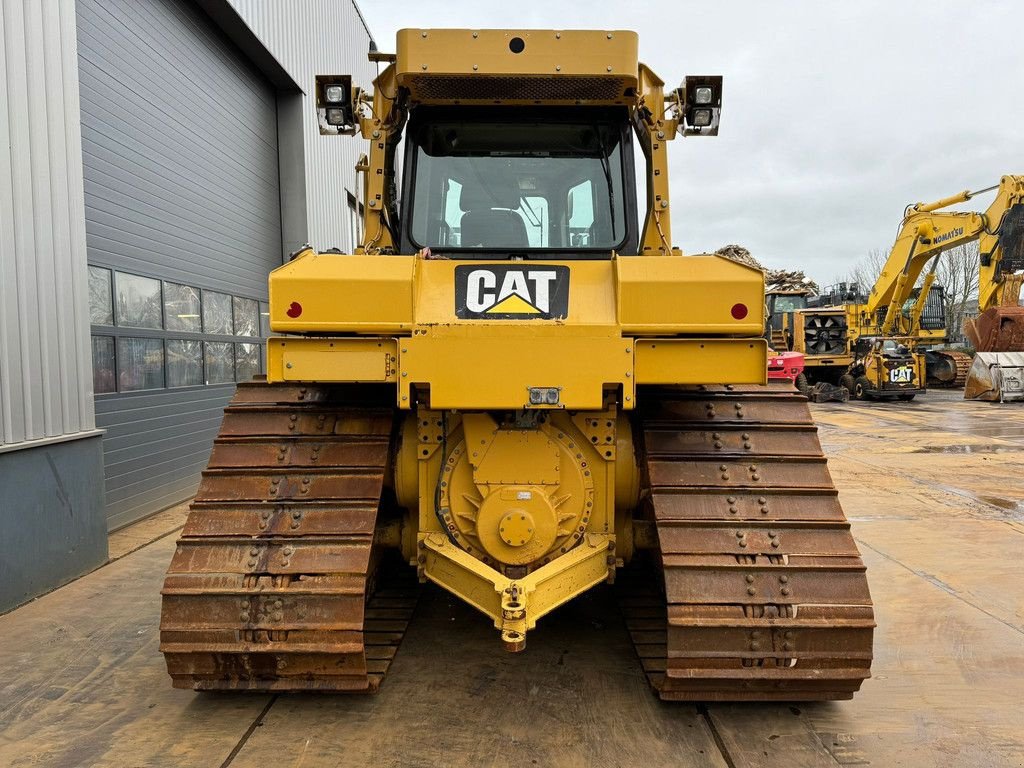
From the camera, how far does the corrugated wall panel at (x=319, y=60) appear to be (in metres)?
9.81

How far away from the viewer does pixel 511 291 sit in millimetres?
3162

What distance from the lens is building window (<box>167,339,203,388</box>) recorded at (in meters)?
7.79

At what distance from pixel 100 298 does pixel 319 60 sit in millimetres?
7034

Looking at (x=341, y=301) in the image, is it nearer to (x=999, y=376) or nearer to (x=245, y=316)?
(x=245, y=316)

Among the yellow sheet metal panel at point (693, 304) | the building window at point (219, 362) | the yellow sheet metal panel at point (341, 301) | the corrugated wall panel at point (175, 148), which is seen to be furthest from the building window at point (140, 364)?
the yellow sheet metal panel at point (693, 304)

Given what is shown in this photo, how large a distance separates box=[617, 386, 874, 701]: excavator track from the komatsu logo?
1979cm

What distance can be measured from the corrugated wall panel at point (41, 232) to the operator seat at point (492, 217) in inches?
122

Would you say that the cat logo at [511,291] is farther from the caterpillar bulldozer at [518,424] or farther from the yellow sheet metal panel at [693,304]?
the yellow sheet metal panel at [693,304]

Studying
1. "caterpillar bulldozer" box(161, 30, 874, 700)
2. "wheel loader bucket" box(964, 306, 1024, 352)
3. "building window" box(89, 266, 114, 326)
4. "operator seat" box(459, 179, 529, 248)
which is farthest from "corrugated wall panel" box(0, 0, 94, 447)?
"wheel loader bucket" box(964, 306, 1024, 352)

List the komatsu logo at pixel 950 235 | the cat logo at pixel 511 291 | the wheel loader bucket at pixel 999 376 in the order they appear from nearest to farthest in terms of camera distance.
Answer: the cat logo at pixel 511 291 → the wheel loader bucket at pixel 999 376 → the komatsu logo at pixel 950 235

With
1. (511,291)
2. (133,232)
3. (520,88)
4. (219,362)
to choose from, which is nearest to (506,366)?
(511,291)

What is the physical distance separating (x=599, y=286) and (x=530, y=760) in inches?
76.6

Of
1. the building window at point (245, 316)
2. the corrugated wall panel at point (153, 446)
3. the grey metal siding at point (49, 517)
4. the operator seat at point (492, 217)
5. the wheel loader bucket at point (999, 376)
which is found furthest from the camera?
the wheel loader bucket at point (999, 376)

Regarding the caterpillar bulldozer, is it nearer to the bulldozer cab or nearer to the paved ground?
the bulldozer cab
